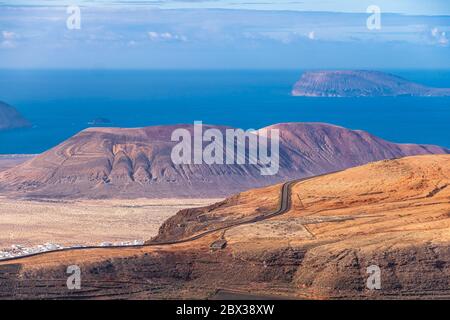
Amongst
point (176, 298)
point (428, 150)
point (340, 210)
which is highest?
point (428, 150)

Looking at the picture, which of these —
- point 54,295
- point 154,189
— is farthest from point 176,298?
point 154,189

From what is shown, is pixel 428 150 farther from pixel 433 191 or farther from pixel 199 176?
pixel 433 191
